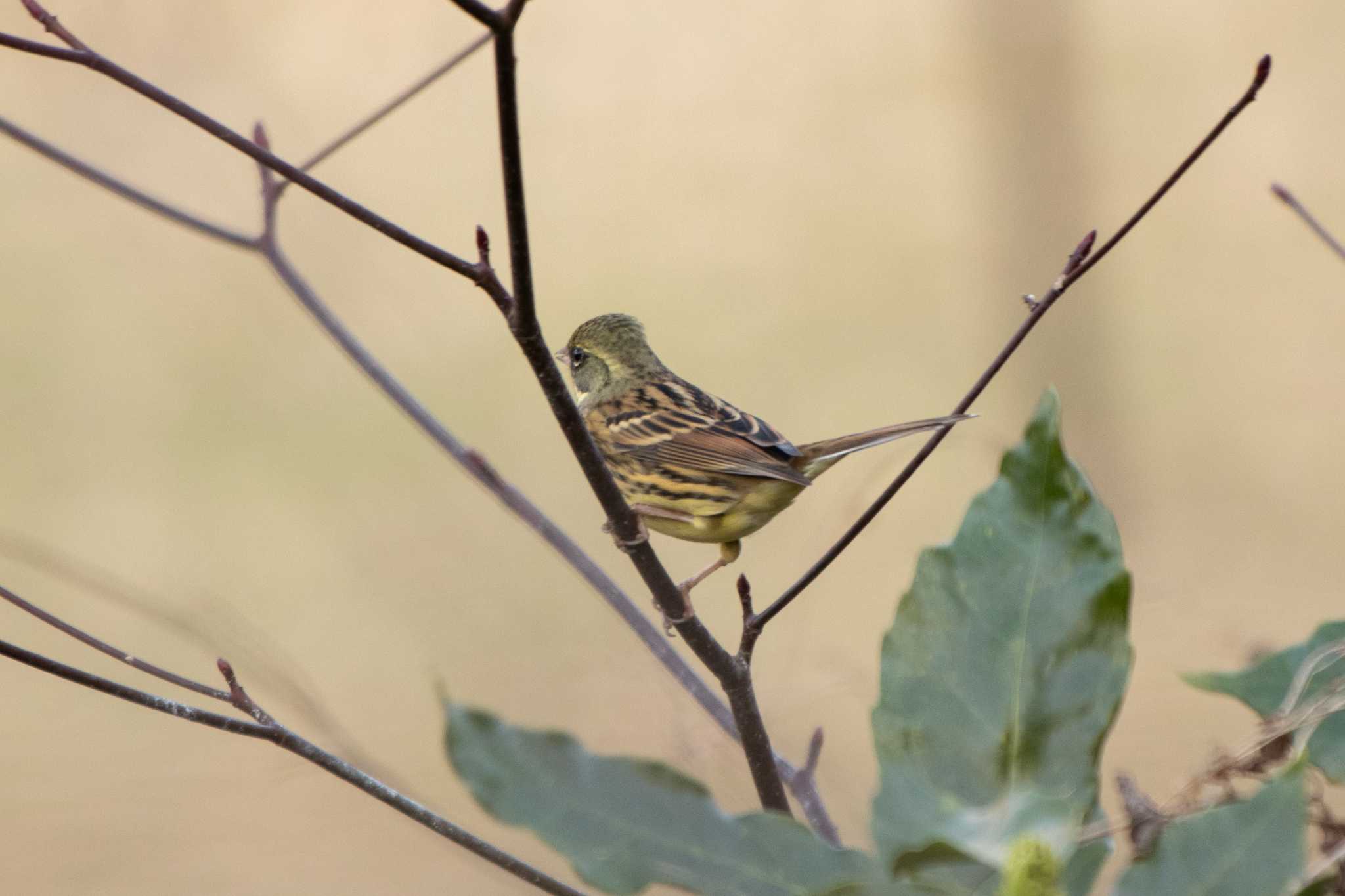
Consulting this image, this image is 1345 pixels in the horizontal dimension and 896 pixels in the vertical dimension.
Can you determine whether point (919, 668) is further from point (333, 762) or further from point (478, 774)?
point (333, 762)

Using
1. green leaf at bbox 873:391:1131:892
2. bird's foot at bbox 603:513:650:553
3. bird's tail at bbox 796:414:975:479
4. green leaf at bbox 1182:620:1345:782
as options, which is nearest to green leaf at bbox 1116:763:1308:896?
green leaf at bbox 873:391:1131:892

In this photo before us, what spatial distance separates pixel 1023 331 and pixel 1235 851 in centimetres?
45

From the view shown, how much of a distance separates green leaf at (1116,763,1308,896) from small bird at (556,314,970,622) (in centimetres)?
106

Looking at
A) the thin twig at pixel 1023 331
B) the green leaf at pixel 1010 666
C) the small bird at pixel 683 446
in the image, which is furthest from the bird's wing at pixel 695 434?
the green leaf at pixel 1010 666

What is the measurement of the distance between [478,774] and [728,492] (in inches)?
56.2

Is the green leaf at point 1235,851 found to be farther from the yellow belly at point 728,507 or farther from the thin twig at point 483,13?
the yellow belly at point 728,507

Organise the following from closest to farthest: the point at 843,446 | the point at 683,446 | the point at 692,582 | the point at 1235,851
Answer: the point at 1235,851
the point at 692,582
the point at 843,446
the point at 683,446

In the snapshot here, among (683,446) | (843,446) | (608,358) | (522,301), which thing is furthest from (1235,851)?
(608,358)

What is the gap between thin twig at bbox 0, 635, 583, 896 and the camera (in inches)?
22.3

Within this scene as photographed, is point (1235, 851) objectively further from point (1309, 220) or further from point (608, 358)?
point (608, 358)

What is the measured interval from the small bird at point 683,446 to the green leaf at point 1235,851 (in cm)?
106

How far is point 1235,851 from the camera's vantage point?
1.09 feet

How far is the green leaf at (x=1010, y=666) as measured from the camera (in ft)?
1.21

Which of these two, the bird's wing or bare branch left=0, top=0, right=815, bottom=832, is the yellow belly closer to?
the bird's wing
